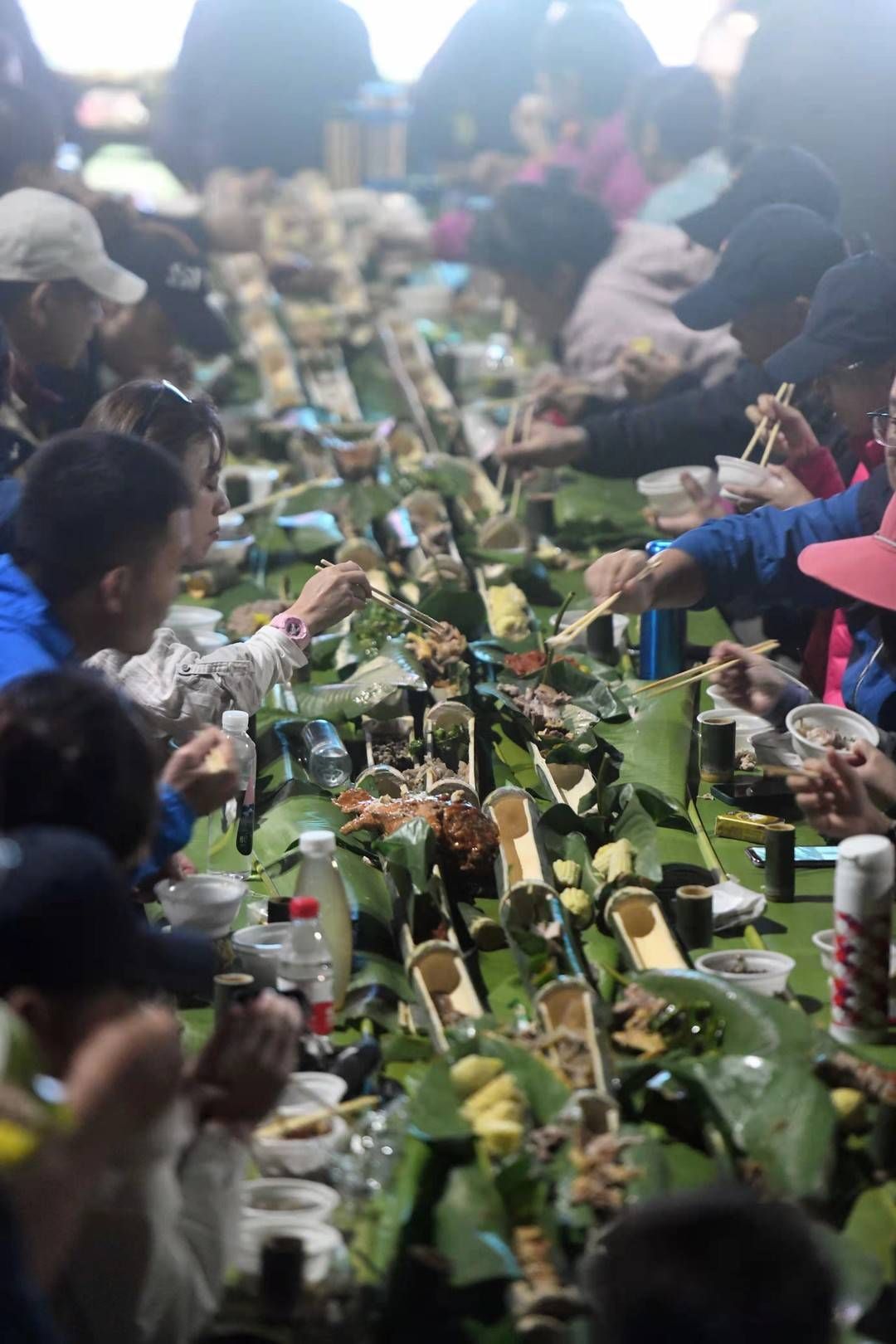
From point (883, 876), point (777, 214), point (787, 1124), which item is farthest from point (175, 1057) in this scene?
point (777, 214)

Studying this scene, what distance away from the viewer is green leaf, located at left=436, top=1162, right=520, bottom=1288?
1683 millimetres

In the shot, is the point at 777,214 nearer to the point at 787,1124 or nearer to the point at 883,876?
the point at 883,876

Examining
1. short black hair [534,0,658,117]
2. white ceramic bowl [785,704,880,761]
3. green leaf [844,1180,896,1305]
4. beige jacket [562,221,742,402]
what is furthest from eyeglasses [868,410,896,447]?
short black hair [534,0,658,117]

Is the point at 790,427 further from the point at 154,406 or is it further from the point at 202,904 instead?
the point at 202,904

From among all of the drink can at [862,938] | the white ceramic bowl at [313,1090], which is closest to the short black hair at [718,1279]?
the white ceramic bowl at [313,1090]

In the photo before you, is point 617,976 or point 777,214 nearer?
point 617,976

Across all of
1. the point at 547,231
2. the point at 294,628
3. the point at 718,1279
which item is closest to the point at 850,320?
the point at 294,628

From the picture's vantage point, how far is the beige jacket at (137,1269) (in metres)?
1.59

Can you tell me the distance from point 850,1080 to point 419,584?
2.62 m

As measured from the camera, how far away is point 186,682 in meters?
3.23

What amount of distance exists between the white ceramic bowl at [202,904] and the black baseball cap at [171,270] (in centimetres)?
372

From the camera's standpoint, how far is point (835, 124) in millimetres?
5805

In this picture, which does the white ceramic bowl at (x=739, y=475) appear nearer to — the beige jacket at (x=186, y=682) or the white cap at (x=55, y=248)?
the beige jacket at (x=186, y=682)

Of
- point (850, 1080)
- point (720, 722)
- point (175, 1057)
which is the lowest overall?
point (720, 722)
